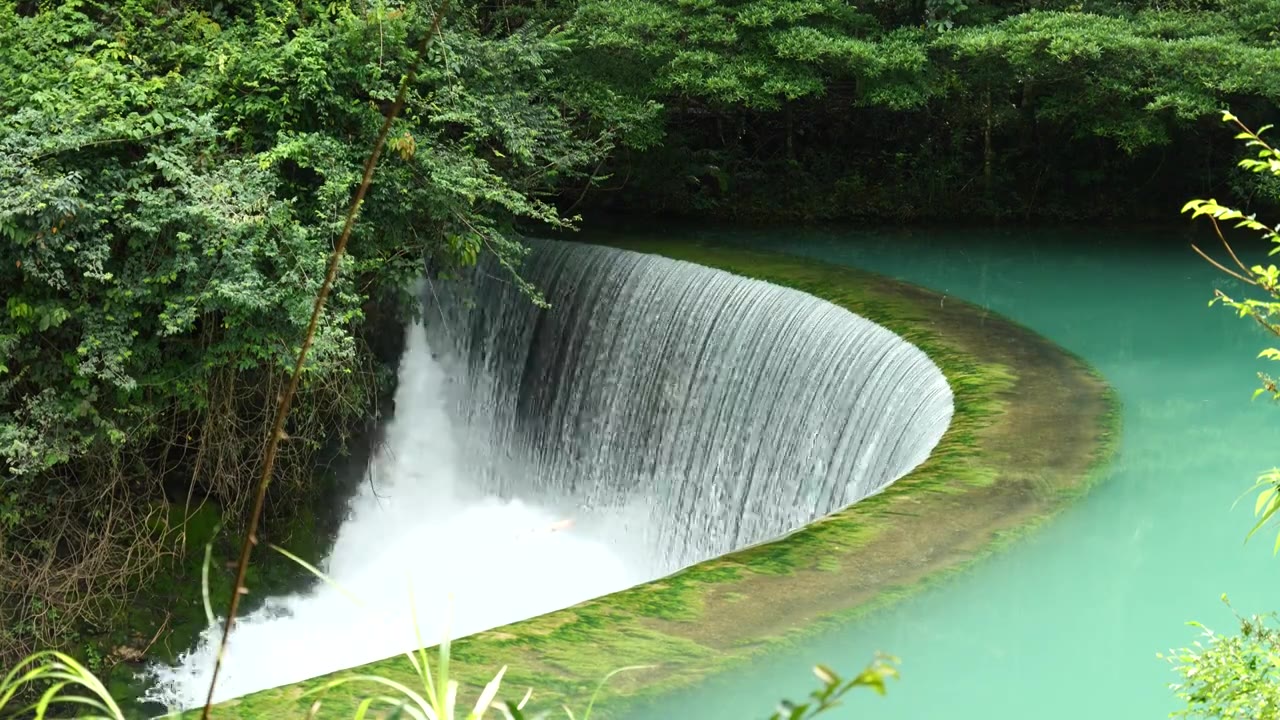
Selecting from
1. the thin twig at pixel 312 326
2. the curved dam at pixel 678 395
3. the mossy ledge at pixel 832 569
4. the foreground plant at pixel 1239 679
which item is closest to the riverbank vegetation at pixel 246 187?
the curved dam at pixel 678 395

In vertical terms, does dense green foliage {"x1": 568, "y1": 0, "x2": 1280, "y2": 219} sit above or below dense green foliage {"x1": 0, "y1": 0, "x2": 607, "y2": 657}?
above

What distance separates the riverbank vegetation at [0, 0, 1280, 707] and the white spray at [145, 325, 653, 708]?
47 centimetres

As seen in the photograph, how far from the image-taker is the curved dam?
669cm

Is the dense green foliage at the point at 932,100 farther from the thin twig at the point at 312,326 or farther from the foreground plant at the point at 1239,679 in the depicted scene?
the thin twig at the point at 312,326

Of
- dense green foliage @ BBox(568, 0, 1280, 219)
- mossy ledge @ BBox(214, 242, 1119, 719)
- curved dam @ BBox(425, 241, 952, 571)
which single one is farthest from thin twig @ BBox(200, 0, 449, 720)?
dense green foliage @ BBox(568, 0, 1280, 219)

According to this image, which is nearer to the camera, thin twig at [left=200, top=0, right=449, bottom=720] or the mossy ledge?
thin twig at [left=200, top=0, right=449, bottom=720]

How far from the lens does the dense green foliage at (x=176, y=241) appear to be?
20.6 feet

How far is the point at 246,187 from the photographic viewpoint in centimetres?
658

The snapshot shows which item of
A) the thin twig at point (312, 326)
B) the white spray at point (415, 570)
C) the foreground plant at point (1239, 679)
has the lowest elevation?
the white spray at point (415, 570)

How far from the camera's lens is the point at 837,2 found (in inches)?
427

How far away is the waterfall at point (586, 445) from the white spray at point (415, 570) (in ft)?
0.06

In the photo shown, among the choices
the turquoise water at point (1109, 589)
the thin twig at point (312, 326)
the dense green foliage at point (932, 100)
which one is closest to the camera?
the thin twig at point (312, 326)

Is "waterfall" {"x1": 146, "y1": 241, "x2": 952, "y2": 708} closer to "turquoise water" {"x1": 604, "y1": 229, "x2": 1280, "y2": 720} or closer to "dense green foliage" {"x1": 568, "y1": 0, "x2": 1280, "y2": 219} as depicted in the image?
"turquoise water" {"x1": 604, "y1": 229, "x2": 1280, "y2": 720}

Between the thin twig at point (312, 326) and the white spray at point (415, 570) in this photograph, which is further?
the white spray at point (415, 570)
